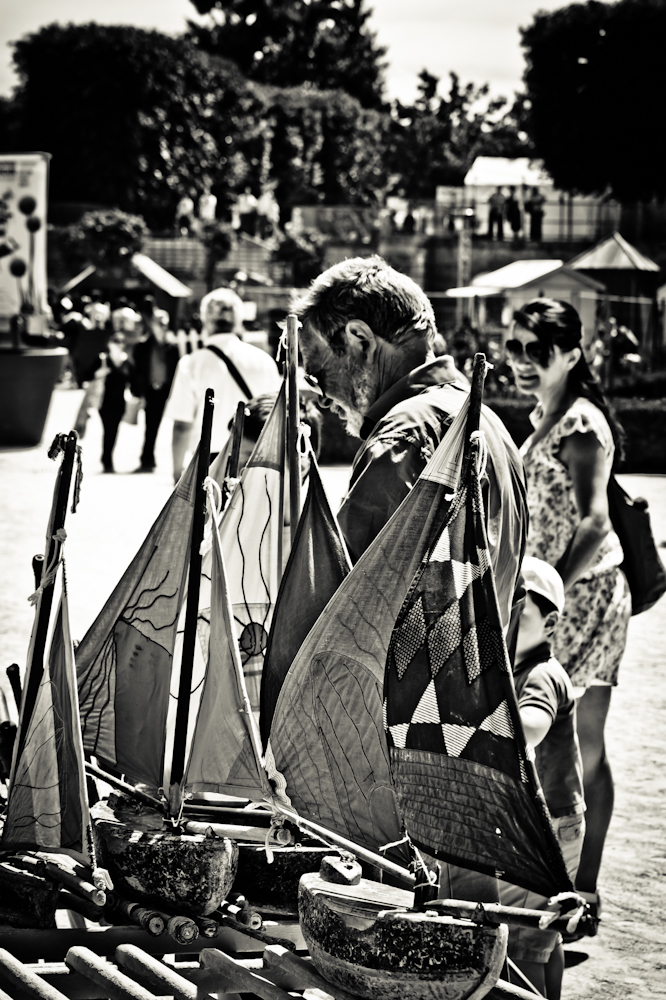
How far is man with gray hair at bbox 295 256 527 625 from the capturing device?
8.14 ft

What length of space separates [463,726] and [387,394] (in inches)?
33.5

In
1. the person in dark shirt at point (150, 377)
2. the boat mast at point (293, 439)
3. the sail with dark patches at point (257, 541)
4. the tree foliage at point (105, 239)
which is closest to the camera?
the boat mast at point (293, 439)

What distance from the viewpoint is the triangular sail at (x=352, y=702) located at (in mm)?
2221

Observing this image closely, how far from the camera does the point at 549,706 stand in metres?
3.05

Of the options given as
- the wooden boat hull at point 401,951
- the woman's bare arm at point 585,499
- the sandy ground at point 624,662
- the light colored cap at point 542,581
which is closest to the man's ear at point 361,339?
the light colored cap at point 542,581

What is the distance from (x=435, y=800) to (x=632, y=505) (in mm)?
2169

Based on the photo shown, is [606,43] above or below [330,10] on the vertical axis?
below

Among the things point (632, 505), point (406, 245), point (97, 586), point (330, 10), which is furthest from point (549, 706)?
point (330, 10)

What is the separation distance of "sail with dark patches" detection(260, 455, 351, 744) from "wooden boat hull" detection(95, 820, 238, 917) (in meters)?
0.24

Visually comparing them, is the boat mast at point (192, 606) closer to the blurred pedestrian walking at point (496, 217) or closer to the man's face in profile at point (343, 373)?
the man's face in profile at point (343, 373)

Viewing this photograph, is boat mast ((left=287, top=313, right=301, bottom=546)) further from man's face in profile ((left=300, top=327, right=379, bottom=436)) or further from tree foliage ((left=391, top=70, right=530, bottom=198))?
tree foliage ((left=391, top=70, right=530, bottom=198))

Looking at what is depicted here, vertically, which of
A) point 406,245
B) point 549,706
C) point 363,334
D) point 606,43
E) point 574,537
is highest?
point 606,43

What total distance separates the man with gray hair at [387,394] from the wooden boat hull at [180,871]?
613 mm

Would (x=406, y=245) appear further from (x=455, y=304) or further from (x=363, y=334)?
(x=363, y=334)
